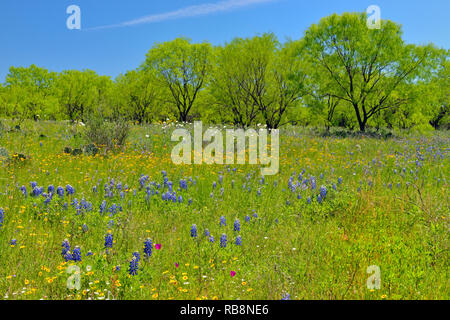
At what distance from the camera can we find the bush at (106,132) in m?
11.5

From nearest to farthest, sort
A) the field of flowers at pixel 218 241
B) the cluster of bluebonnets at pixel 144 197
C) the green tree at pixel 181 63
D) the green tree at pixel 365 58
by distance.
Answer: the field of flowers at pixel 218 241 < the cluster of bluebonnets at pixel 144 197 < the green tree at pixel 365 58 < the green tree at pixel 181 63

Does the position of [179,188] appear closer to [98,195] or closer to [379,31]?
[98,195]

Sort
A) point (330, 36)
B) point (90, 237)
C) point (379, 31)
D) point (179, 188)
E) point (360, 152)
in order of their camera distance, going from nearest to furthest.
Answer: point (90, 237) < point (179, 188) < point (360, 152) < point (379, 31) < point (330, 36)

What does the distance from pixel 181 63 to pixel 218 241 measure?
40.3 meters

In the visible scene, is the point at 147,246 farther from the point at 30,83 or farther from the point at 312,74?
the point at 30,83

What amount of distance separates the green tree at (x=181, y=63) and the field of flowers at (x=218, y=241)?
3609 centimetres

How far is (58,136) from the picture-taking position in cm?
1377

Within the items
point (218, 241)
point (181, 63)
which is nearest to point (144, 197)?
point (218, 241)

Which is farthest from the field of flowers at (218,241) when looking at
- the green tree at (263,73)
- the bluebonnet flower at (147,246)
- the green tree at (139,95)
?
the green tree at (139,95)

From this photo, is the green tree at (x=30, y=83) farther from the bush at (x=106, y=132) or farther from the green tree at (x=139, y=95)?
the bush at (x=106, y=132)

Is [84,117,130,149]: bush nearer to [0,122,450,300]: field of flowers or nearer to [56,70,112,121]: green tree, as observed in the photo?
[0,122,450,300]: field of flowers

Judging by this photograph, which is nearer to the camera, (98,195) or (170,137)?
(98,195)
